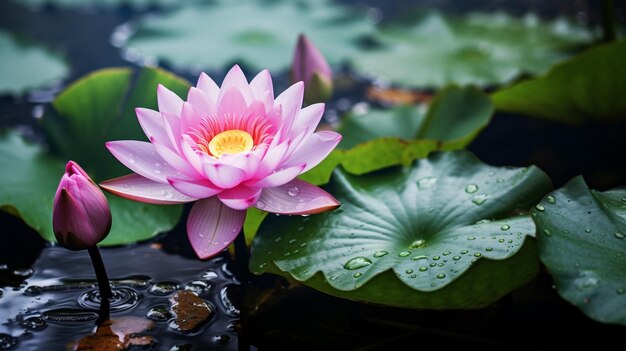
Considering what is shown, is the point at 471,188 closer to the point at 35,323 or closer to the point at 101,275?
the point at 101,275

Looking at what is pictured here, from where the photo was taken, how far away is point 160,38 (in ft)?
10.0

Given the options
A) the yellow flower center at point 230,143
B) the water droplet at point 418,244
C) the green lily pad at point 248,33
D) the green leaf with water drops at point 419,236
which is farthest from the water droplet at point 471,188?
the green lily pad at point 248,33

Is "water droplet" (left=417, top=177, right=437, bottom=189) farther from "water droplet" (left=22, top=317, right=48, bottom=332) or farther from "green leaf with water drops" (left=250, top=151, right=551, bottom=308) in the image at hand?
"water droplet" (left=22, top=317, right=48, bottom=332)

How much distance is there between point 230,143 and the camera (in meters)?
1.44

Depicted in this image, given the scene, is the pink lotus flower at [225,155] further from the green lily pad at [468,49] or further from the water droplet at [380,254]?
the green lily pad at [468,49]

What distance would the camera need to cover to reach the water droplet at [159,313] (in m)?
1.47

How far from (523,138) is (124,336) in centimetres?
163

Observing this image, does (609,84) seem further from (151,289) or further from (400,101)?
(151,289)

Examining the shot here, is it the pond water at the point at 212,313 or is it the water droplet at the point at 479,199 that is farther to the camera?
the water droplet at the point at 479,199

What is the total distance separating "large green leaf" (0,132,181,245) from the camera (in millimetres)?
1738

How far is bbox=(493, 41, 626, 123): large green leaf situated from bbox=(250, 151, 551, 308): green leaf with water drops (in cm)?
55

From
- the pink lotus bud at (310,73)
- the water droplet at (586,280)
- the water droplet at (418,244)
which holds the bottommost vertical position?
the water droplet at (418,244)

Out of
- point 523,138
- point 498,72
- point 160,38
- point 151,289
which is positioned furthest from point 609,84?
point 160,38

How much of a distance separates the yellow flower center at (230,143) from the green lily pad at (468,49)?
136 centimetres
